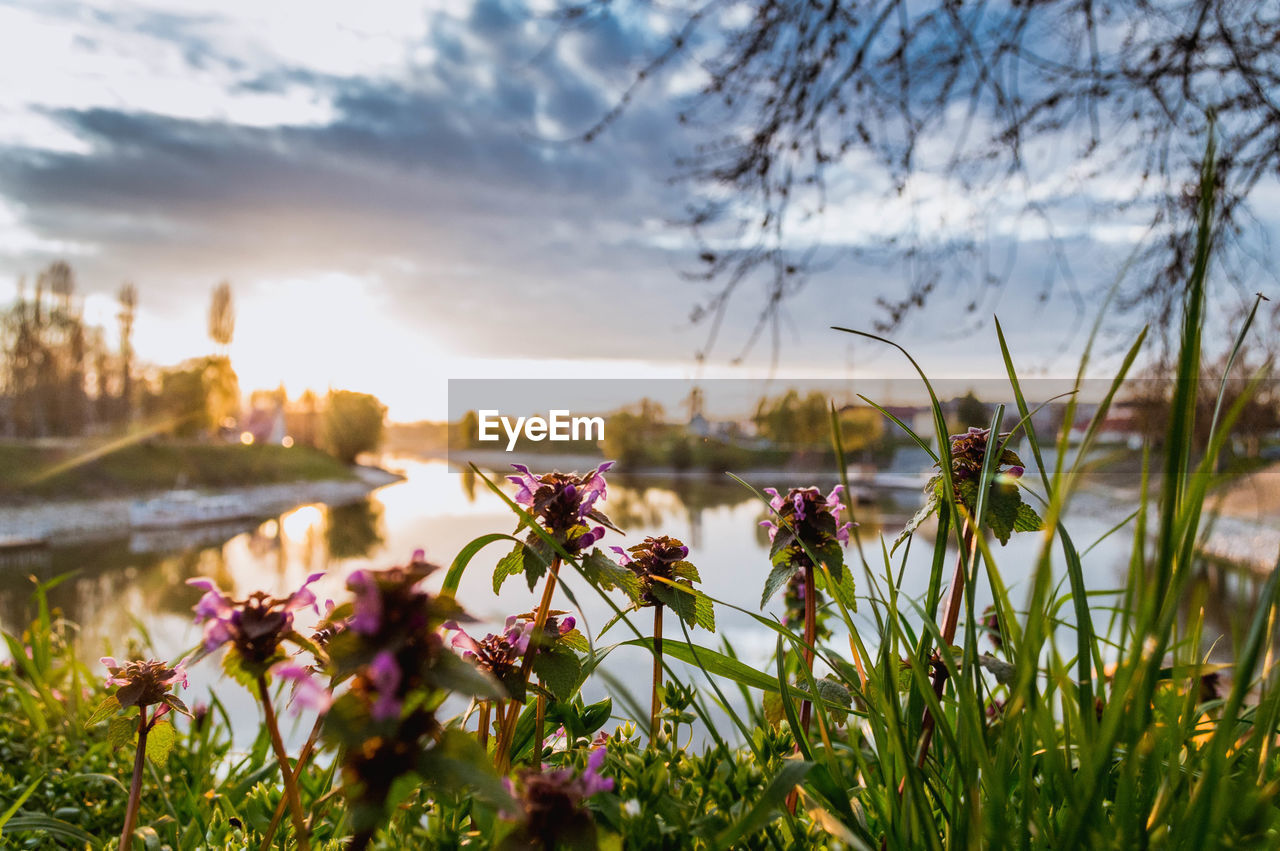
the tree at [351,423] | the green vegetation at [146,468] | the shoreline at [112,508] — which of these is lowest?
the shoreline at [112,508]

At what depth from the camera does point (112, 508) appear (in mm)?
18922

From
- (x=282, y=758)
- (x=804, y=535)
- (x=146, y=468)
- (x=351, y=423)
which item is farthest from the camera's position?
(x=351, y=423)

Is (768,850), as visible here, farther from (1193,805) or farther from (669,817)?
(1193,805)

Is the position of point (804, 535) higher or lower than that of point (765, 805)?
higher

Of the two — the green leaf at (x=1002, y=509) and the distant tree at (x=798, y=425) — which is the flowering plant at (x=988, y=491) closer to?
the green leaf at (x=1002, y=509)

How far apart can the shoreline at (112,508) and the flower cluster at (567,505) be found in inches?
757

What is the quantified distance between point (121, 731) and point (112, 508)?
22980mm

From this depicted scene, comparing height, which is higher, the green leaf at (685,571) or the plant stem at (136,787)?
the green leaf at (685,571)

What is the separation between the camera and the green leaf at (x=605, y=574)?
0.62m

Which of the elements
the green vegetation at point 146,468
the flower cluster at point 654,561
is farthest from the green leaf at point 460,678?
the green vegetation at point 146,468

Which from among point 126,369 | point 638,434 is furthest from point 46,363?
point 638,434

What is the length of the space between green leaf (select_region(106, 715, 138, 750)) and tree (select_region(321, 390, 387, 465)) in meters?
27.8

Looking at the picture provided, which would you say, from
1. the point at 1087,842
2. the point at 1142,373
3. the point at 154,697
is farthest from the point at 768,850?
the point at 1142,373

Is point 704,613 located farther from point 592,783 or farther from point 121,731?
point 121,731
